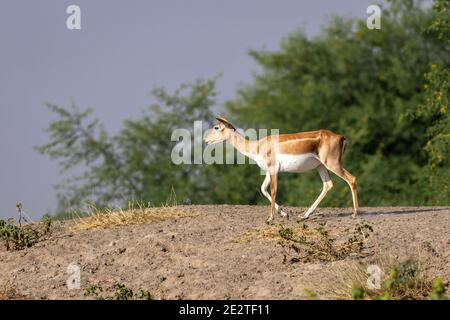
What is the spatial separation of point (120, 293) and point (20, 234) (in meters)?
4.20

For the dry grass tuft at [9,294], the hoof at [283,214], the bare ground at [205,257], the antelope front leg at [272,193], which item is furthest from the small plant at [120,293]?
the hoof at [283,214]

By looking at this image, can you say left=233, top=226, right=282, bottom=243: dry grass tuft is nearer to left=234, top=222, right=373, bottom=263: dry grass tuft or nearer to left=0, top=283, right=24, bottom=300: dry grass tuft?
left=234, top=222, right=373, bottom=263: dry grass tuft

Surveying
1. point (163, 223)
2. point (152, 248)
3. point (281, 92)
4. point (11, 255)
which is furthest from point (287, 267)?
point (281, 92)

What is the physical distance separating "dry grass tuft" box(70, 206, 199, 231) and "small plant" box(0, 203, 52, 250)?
1.68 ft

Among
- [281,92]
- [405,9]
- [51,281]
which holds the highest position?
[405,9]

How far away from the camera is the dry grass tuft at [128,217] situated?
1420cm

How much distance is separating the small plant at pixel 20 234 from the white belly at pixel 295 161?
4246mm

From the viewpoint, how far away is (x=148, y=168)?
30438 millimetres

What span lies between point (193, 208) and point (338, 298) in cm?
542

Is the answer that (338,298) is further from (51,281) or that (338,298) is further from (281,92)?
(281,92)

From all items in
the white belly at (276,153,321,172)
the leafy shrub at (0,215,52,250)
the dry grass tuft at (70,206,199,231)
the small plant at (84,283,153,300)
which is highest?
the white belly at (276,153,321,172)

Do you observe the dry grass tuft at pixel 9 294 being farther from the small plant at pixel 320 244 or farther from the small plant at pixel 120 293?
the small plant at pixel 320 244

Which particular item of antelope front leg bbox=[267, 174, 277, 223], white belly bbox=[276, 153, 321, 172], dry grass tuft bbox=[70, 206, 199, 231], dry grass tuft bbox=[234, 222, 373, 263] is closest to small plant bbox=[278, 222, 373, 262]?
dry grass tuft bbox=[234, 222, 373, 263]

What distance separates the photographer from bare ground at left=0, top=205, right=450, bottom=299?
10.5 metres
